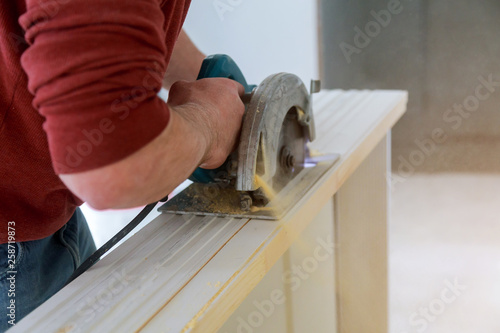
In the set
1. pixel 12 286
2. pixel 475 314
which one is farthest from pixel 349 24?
pixel 12 286

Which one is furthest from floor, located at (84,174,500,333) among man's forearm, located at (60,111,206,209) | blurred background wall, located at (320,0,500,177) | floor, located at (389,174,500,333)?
man's forearm, located at (60,111,206,209)

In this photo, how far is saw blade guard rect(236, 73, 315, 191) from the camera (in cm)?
83

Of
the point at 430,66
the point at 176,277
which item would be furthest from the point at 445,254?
the point at 176,277

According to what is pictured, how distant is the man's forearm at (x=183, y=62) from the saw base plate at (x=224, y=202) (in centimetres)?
35

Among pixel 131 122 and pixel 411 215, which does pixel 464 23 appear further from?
pixel 131 122

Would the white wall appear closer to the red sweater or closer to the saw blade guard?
the saw blade guard

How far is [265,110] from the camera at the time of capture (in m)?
0.85

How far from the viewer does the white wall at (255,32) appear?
2080 millimetres

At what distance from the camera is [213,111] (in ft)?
2.49

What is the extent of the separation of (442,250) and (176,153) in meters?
2.24

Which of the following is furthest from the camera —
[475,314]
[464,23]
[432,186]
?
[432,186]

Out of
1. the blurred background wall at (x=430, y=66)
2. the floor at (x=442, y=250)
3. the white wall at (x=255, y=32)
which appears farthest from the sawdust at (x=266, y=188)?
the blurred background wall at (x=430, y=66)

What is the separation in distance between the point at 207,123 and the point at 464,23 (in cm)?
247

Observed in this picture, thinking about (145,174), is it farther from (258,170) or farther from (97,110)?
(258,170)
